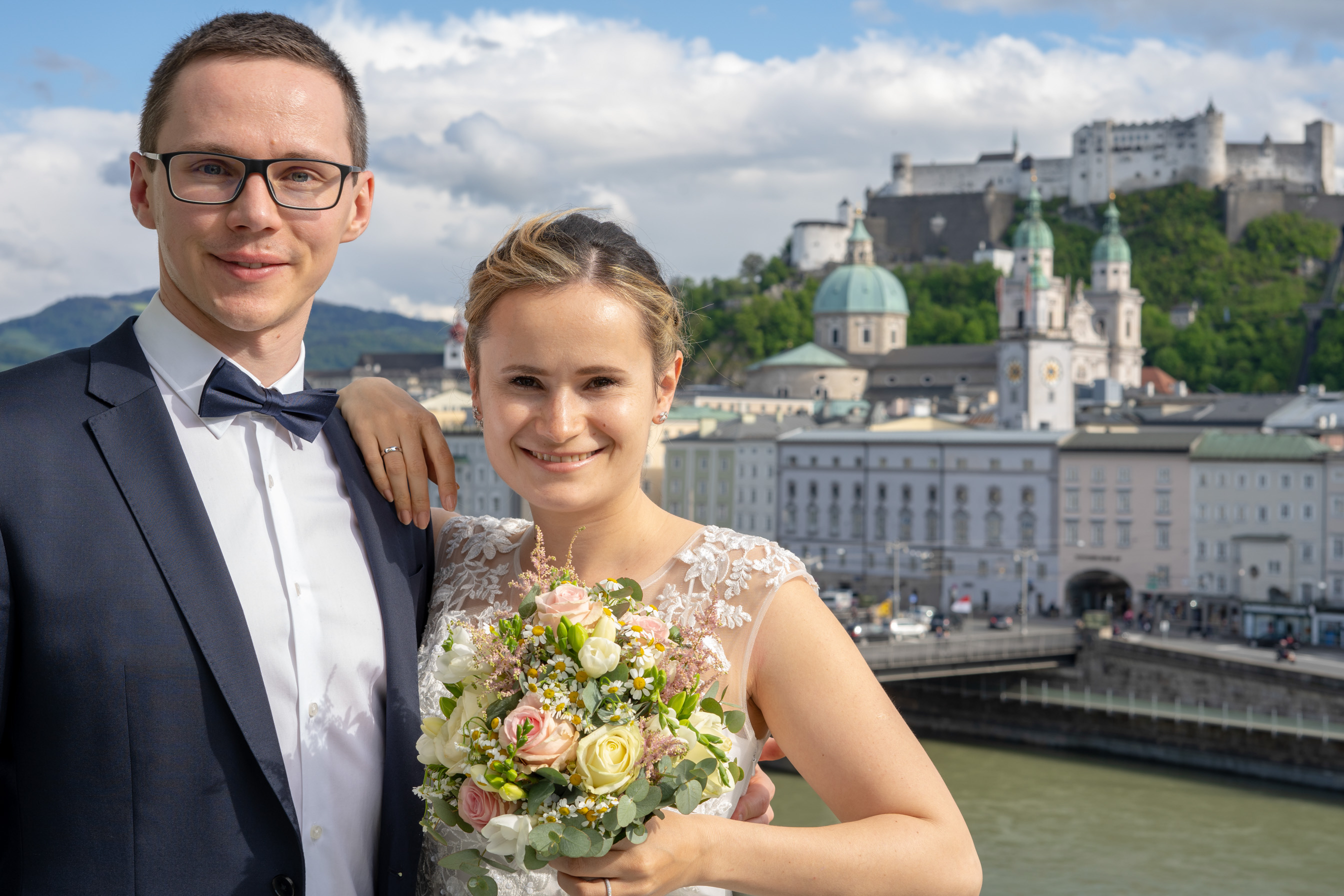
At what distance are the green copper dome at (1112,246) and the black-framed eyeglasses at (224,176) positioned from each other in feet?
238

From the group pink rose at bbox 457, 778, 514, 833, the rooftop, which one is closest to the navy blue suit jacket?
pink rose at bbox 457, 778, 514, 833

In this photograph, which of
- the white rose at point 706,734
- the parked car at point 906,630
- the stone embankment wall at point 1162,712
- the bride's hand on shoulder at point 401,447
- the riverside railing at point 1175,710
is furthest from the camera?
the parked car at point 906,630

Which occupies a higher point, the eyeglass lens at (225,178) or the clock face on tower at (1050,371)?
the clock face on tower at (1050,371)


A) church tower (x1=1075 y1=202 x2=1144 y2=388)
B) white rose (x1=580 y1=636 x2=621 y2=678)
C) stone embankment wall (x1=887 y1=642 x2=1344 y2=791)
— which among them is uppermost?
church tower (x1=1075 y1=202 x2=1144 y2=388)

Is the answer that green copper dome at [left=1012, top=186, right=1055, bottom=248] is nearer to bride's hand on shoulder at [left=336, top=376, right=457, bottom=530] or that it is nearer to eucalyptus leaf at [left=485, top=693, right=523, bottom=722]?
bride's hand on shoulder at [left=336, top=376, right=457, bottom=530]

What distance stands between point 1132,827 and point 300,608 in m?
20.1

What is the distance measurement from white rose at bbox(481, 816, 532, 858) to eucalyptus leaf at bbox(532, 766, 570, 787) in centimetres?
6

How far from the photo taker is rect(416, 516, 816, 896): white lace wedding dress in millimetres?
2227

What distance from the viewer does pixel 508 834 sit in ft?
6.11

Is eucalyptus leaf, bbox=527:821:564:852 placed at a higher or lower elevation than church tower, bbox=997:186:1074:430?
lower

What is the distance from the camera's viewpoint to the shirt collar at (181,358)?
2.24 metres

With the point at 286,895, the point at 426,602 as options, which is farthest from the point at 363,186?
Answer: the point at 286,895

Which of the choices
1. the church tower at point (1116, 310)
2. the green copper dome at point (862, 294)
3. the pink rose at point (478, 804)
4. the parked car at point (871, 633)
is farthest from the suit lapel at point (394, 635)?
the green copper dome at point (862, 294)

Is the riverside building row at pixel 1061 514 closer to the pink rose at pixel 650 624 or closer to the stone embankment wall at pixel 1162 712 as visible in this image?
the stone embankment wall at pixel 1162 712
